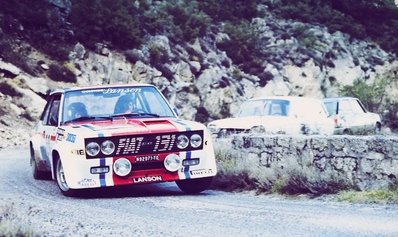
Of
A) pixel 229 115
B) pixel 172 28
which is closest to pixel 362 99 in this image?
pixel 229 115

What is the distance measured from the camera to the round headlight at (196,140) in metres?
10.7

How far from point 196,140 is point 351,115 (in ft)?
48.7

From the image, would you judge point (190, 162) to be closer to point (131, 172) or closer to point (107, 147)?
point (131, 172)

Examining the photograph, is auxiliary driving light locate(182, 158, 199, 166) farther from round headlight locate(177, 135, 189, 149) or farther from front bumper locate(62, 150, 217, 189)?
round headlight locate(177, 135, 189, 149)

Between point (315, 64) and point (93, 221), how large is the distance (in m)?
31.9

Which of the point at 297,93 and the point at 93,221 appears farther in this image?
the point at 297,93

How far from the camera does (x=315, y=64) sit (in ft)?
128

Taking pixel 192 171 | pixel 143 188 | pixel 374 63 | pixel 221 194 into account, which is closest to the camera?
pixel 192 171

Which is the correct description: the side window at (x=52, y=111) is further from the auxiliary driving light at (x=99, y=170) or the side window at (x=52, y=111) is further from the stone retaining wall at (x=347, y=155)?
the stone retaining wall at (x=347, y=155)

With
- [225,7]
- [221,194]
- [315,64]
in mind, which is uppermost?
[225,7]

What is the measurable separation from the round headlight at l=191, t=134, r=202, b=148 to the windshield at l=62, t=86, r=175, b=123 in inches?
44.1

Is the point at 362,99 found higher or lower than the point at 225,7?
lower

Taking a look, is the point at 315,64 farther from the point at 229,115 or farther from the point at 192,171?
the point at 192,171

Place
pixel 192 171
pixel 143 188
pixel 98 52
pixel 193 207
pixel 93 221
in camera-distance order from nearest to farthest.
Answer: pixel 93 221
pixel 193 207
pixel 192 171
pixel 143 188
pixel 98 52
